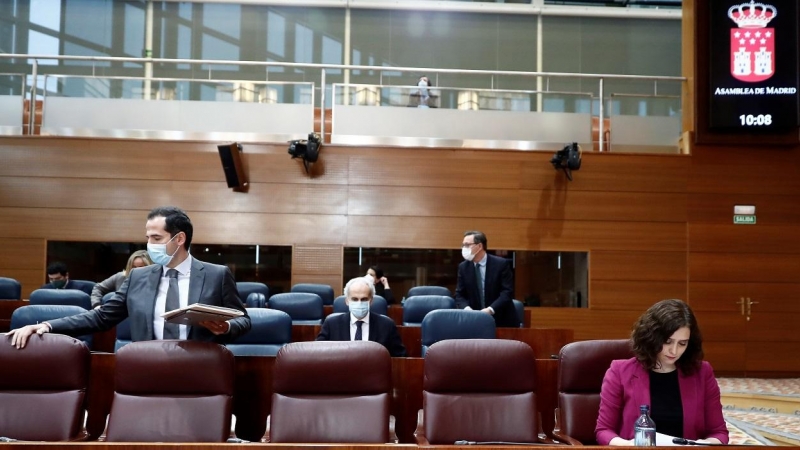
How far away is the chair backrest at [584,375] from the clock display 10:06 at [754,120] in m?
7.09

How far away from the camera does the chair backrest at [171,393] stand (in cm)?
325

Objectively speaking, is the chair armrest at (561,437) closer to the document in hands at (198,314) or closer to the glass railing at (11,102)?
the document in hands at (198,314)

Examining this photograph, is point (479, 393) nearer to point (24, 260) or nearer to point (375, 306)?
point (375, 306)

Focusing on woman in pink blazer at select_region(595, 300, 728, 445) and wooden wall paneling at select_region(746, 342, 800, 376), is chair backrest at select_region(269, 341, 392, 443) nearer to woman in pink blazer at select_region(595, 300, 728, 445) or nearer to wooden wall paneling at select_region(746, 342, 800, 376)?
woman in pink blazer at select_region(595, 300, 728, 445)

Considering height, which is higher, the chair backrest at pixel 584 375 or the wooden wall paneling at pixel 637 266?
the wooden wall paneling at pixel 637 266

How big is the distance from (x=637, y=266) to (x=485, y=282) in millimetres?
4033

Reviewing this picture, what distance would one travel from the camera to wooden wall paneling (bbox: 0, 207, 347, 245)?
9.65 meters

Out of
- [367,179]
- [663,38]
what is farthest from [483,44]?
[367,179]

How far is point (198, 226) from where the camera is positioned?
32.0 feet

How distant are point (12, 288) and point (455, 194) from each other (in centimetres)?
522

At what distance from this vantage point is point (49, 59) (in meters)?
9.84

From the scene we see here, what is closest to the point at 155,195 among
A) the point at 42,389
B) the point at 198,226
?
the point at 198,226

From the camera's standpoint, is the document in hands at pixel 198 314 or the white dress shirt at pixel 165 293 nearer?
the document in hands at pixel 198 314

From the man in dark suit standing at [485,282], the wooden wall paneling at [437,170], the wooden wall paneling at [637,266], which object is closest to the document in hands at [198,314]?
the man in dark suit standing at [485,282]
